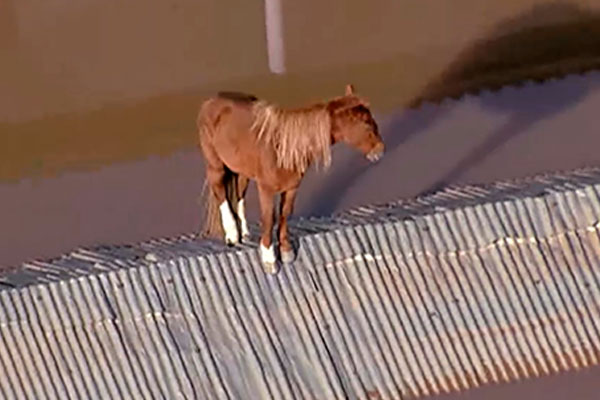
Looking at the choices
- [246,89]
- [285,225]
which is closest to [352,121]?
[285,225]

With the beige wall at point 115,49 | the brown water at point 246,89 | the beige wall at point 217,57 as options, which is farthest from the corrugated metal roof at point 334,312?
the beige wall at point 115,49

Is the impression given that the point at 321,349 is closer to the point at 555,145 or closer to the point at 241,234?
the point at 241,234

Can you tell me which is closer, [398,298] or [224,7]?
[398,298]

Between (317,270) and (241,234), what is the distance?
0.70 feet

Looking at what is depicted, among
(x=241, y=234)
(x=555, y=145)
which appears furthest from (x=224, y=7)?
(x=241, y=234)

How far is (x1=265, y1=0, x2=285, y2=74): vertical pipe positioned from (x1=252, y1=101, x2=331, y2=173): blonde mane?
67.4 inches

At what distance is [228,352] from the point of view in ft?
9.50

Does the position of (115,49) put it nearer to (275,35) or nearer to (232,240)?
(275,35)

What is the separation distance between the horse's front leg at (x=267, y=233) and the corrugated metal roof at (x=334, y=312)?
28 millimetres

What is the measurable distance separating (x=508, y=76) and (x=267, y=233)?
5.70ft

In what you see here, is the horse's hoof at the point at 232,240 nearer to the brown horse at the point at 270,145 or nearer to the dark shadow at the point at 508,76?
the brown horse at the point at 270,145

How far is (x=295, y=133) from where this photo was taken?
2785 mm

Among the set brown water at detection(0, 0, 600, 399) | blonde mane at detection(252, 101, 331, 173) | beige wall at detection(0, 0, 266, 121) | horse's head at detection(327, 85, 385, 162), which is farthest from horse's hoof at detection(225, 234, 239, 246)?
beige wall at detection(0, 0, 266, 121)

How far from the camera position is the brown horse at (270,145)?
2.76 metres
